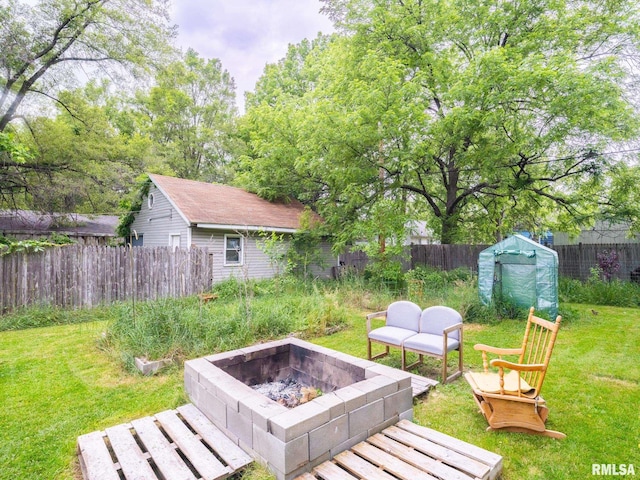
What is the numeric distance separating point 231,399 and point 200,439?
17.4 inches

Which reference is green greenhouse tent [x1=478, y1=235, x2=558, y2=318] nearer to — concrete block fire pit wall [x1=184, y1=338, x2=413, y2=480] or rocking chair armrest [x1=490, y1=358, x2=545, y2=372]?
rocking chair armrest [x1=490, y1=358, x2=545, y2=372]

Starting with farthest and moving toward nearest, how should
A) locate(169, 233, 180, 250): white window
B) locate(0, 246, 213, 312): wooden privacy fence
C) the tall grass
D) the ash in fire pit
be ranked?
1. locate(169, 233, 180, 250): white window
2. locate(0, 246, 213, 312): wooden privacy fence
3. the tall grass
4. the ash in fire pit

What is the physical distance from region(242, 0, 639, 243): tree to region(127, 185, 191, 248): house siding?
461cm

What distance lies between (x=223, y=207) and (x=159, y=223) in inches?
98.5

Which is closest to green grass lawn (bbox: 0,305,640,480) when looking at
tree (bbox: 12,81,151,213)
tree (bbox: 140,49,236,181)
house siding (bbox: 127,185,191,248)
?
house siding (bbox: 127,185,191,248)

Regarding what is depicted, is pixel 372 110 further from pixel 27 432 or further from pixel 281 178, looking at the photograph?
pixel 27 432

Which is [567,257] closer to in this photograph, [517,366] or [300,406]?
[517,366]

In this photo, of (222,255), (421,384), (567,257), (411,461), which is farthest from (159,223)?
(567,257)

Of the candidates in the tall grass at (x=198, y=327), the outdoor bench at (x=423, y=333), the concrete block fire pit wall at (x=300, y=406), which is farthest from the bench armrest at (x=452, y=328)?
the tall grass at (x=198, y=327)

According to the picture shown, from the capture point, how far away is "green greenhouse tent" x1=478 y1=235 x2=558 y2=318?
6.88 meters

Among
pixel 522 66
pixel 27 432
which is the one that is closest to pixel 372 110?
pixel 522 66

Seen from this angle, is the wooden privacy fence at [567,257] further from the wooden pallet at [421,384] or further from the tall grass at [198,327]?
the wooden pallet at [421,384]

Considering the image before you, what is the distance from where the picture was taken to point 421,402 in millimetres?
3643

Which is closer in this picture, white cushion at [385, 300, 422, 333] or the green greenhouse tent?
white cushion at [385, 300, 422, 333]
